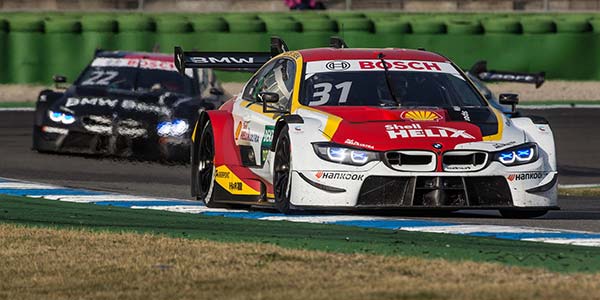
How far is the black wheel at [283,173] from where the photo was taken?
1191 centimetres

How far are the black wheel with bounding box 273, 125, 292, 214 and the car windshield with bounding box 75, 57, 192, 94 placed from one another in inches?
294

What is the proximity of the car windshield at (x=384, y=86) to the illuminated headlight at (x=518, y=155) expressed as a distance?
0.88 metres

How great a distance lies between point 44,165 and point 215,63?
13.4 ft

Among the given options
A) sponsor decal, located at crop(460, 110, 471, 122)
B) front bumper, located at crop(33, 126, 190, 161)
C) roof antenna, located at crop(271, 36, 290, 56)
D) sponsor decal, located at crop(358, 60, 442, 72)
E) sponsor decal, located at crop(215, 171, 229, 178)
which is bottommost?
front bumper, located at crop(33, 126, 190, 161)

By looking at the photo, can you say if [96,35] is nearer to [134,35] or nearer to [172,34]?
[134,35]

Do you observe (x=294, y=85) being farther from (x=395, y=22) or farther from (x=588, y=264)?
(x=395, y=22)

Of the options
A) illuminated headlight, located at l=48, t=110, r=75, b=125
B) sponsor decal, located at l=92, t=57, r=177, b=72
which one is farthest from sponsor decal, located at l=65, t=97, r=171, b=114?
sponsor decal, located at l=92, t=57, r=177, b=72

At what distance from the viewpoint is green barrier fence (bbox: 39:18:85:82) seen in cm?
2905

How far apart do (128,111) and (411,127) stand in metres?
7.61

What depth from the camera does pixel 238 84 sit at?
3089 cm

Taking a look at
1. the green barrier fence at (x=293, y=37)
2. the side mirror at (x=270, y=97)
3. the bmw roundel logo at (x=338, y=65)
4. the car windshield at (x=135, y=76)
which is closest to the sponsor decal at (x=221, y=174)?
the side mirror at (x=270, y=97)

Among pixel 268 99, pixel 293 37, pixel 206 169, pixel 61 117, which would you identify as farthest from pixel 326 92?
pixel 293 37

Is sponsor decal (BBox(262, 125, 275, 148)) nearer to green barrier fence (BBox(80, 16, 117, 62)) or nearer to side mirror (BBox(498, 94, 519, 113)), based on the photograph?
side mirror (BBox(498, 94, 519, 113))

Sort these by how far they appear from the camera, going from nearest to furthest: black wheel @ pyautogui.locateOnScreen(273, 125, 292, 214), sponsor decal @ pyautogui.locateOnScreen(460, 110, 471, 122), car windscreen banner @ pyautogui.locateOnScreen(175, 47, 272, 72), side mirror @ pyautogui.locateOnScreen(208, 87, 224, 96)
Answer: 1. black wheel @ pyautogui.locateOnScreen(273, 125, 292, 214)
2. sponsor decal @ pyautogui.locateOnScreen(460, 110, 471, 122)
3. car windscreen banner @ pyautogui.locateOnScreen(175, 47, 272, 72)
4. side mirror @ pyautogui.locateOnScreen(208, 87, 224, 96)
